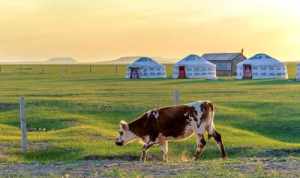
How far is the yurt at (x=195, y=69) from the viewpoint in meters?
72.9

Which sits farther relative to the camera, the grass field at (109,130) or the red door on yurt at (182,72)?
the red door on yurt at (182,72)

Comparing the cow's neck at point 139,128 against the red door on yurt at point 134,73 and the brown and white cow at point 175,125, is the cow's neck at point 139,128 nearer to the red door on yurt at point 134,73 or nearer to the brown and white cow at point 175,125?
the brown and white cow at point 175,125

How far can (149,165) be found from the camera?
464 inches

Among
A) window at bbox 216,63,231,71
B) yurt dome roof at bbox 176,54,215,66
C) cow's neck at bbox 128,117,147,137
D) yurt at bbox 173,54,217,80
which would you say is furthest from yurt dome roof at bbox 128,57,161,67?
cow's neck at bbox 128,117,147,137

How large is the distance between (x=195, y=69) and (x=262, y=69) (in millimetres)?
8703

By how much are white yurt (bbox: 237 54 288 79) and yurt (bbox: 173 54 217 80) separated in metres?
3.85

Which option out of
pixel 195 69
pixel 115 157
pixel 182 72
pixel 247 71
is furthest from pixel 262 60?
pixel 115 157

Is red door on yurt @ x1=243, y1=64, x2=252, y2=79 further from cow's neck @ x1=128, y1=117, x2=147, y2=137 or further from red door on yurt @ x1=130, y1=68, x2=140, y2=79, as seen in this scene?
cow's neck @ x1=128, y1=117, x2=147, y2=137

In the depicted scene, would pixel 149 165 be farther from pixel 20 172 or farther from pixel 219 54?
pixel 219 54

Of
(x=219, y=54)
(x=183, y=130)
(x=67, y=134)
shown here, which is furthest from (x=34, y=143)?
(x=219, y=54)

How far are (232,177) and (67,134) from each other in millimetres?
10901

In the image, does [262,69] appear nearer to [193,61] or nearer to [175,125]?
[193,61]

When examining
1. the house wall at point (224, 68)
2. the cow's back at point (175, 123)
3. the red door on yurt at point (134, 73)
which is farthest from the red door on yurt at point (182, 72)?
the cow's back at point (175, 123)

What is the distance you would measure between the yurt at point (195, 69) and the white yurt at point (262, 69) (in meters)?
3.85
